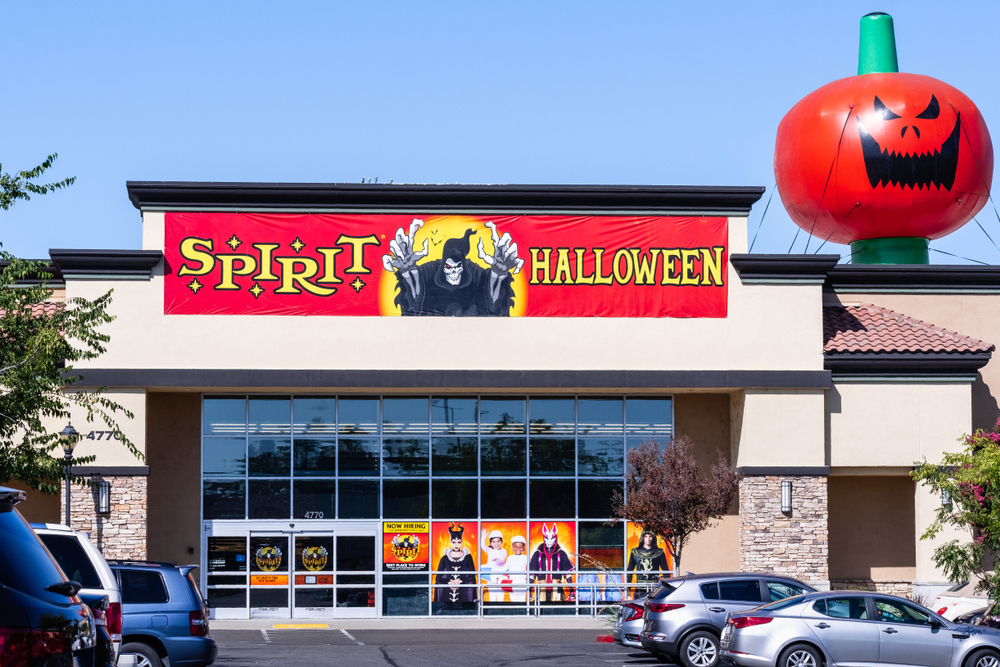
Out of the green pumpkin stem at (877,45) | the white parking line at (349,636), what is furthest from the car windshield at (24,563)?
the green pumpkin stem at (877,45)

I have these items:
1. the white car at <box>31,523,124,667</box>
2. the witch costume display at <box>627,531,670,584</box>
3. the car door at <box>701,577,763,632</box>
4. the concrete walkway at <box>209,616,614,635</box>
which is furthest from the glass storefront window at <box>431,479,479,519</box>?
the white car at <box>31,523,124,667</box>

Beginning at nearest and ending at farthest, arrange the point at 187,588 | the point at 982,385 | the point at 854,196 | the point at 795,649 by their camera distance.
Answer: the point at 187,588
the point at 795,649
the point at 982,385
the point at 854,196

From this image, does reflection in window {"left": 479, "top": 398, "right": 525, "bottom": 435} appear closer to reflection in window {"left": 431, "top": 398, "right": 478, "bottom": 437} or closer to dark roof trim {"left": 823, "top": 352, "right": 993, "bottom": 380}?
reflection in window {"left": 431, "top": 398, "right": 478, "bottom": 437}

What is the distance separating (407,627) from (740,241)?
37.4ft

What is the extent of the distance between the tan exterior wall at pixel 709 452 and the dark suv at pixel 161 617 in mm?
15070

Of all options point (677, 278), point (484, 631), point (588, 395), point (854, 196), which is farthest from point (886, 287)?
point (484, 631)

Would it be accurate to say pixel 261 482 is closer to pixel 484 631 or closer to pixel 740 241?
pixel 484 631

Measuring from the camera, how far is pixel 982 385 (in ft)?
91.9

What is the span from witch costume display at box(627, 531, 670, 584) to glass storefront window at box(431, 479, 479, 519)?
389 centimetres

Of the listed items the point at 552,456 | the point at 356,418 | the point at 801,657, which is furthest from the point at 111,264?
the point at 801,657

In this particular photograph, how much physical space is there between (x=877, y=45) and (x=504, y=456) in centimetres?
1645

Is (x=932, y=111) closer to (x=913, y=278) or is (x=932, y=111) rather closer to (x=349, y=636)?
(x=913, y=278)

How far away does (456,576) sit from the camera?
88.6 feet

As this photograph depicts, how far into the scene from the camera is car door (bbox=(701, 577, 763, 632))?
18.0 meters
